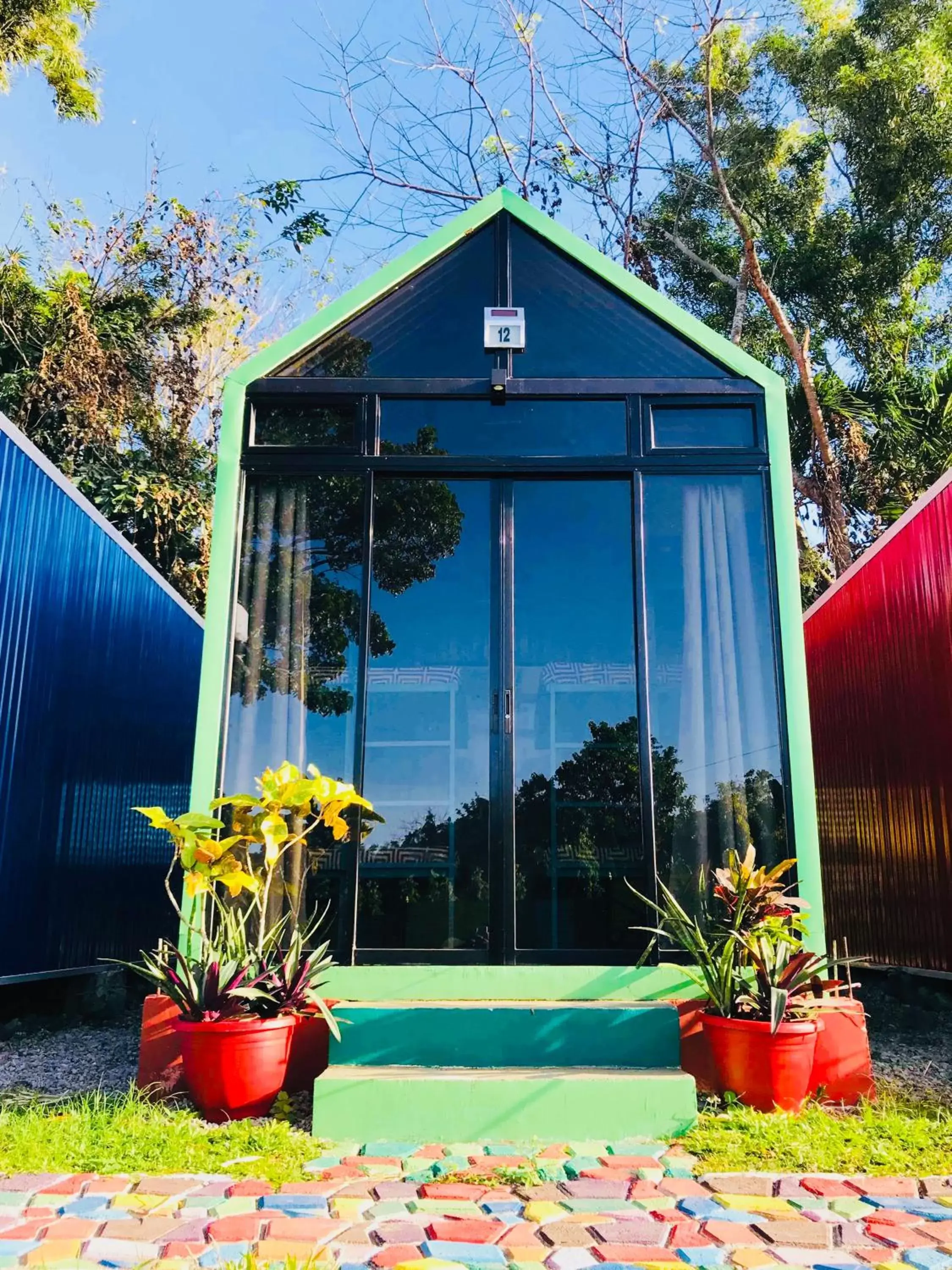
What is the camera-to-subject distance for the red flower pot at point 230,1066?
3.16 m

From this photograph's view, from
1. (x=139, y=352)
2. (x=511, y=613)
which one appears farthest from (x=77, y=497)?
(x=139, y=352)

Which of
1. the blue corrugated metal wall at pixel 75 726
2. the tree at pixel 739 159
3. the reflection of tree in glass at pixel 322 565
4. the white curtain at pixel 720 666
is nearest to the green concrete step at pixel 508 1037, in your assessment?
the white curtain at pixel 720 666

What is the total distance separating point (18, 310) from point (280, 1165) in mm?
10761

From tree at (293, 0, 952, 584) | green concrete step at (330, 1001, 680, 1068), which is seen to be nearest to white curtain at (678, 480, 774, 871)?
green concrete step at (330, 1001, 680, 1068)

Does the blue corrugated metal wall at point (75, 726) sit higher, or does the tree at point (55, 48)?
the tree at point (55, 48)

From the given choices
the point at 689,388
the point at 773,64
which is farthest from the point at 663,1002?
the point at 773,64

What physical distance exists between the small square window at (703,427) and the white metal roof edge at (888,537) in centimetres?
117

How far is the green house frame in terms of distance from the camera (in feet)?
12.9

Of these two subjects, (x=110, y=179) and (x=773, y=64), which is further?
(x=773, y=64)

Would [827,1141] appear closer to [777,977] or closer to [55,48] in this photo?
[777,977]

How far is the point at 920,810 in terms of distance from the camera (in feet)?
17.5

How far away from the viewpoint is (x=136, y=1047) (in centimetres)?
454

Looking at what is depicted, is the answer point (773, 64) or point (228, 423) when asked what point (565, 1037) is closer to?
point (228, 423)

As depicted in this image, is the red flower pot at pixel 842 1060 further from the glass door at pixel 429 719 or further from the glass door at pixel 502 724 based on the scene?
the glass door at pixel 429 719
